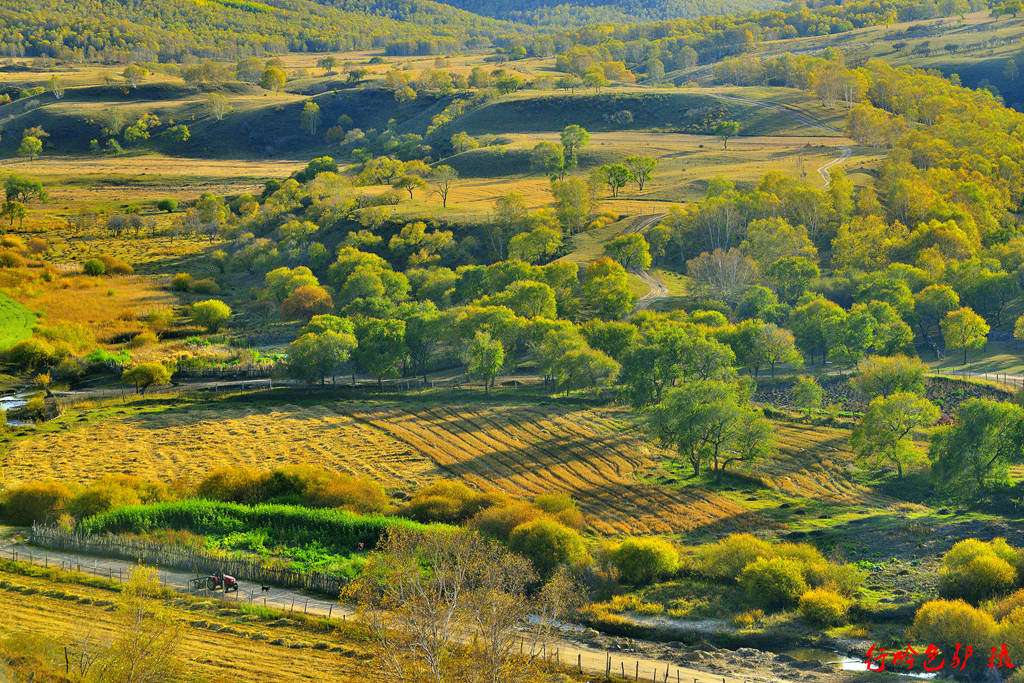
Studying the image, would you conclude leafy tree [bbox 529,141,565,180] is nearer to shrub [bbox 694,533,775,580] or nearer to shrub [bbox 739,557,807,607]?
shrub [bbox 694,533,775,580]

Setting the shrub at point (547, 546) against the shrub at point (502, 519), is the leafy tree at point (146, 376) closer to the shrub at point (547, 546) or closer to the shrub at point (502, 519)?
the shrub at point (502, 519)

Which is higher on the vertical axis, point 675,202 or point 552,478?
point 675,202

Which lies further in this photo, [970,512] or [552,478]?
[552,478]

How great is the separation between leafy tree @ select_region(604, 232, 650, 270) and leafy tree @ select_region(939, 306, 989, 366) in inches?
1490

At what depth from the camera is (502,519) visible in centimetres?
5700

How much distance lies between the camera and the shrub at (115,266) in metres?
148

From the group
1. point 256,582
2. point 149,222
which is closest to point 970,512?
point 256,582

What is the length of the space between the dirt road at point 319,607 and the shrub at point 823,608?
20.3 ft

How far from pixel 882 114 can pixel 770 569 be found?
479ft

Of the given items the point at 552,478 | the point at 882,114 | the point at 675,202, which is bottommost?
the point at 552,478

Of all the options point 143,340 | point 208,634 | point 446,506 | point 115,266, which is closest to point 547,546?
point 446,506

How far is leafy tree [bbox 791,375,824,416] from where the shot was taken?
87.8 m

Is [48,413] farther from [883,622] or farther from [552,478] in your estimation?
[883,622]

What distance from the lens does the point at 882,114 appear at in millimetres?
178125
